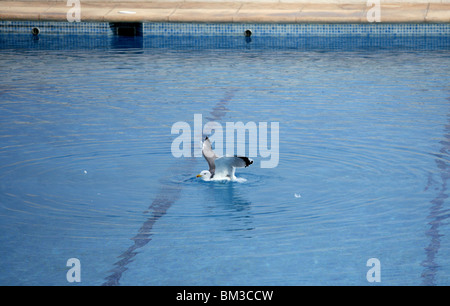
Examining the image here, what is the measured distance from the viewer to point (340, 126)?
7.25 m

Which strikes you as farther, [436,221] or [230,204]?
[230,204]

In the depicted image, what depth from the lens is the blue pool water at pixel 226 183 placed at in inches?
163

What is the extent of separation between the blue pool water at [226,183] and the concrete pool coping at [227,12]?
2775 mm

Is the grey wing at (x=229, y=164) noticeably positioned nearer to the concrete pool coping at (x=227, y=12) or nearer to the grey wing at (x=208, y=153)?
the grey wing at (x=208, y=153)

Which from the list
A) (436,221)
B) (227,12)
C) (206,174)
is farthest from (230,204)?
(227,12)

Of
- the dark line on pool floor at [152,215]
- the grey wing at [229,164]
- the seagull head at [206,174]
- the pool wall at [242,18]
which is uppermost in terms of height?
the pool wall at [242,18]

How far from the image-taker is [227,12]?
46.3ft

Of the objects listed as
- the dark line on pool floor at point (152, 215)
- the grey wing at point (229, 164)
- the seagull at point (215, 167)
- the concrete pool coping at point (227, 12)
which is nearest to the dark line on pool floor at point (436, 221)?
the grey wing at point (229, 164)

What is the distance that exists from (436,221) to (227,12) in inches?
390

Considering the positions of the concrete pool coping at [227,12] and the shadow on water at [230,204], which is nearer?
the shadow on water at [230,204]

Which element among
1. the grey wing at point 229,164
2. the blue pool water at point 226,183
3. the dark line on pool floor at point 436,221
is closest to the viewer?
Result: the dark line on pool floor at point 436,221

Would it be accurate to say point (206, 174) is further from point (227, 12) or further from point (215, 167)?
point (227, 12)

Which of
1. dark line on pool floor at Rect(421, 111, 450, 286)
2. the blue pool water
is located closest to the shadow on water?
the blue pool water
